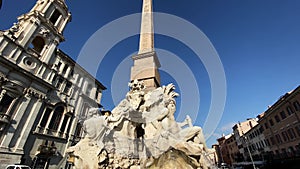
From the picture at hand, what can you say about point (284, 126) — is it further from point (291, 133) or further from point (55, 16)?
point (55, 16)

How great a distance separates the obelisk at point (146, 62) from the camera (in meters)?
6.57

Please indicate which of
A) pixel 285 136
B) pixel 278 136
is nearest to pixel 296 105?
pixel 285 136

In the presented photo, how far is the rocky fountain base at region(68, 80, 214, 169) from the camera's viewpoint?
10.9 feet

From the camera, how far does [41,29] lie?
54.7 ft

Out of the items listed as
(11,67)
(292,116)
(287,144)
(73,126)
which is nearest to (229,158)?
(287,144)

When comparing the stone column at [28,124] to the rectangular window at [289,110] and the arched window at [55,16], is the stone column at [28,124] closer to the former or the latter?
the arched window at [55,16]

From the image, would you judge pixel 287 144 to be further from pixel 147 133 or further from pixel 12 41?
pixel 12 41

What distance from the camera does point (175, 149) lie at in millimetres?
3406

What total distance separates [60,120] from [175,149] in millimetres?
17485

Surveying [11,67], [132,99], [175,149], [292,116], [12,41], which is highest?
[12,41]

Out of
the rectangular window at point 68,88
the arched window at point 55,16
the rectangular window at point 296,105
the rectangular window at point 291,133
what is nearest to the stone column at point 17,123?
the rectangular window at point 68,88

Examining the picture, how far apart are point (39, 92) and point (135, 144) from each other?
50.2 ft

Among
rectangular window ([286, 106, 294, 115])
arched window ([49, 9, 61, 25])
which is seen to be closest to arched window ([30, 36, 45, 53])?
arched window ([49, 9, 61, 25])

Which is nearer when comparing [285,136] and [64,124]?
[64,124]
